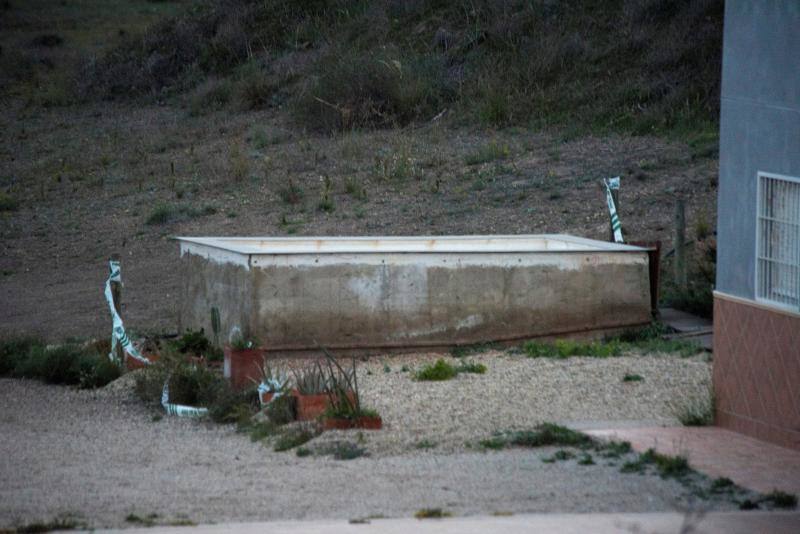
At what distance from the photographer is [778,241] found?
959 cm

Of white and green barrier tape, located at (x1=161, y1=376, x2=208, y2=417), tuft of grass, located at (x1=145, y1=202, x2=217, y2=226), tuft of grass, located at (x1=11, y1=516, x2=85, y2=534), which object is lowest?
white and green barrier tape, located at (x1=161, y1=376, x2=208, y2=417)

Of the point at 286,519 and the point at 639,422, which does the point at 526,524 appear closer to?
the point at 286,519

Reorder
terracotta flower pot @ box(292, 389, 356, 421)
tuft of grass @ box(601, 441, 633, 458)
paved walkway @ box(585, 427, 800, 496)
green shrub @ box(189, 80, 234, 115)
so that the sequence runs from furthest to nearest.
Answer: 1. green shrub @ box(189, 80, 234, 115)
2. terracotta flower pot @ box(292, 389, 356, 421)
3. tuft of grass @ box(601, 441, 633, 458)
4. paved walkway @ box(585, 427, 800, 496)

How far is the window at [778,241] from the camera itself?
939 cm

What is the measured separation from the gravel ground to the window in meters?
1.56

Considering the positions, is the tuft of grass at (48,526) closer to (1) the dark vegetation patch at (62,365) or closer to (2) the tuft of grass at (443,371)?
(2) the tuft of grass at (443,371)

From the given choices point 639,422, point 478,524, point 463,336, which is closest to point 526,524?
point 478,524

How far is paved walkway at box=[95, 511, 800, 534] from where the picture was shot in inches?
271

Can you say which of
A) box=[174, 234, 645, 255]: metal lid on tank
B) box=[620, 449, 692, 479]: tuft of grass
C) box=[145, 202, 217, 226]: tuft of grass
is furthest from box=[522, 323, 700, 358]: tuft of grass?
box=[145, 202, 217, 226]: tuft of grass

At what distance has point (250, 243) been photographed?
15789 millimetres

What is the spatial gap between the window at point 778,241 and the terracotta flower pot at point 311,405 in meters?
3.31

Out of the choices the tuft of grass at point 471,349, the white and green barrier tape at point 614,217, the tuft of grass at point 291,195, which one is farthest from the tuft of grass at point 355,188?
the tuft of grass at point 471,349

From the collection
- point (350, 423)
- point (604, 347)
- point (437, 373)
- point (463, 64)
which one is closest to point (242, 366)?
point (437, 373)

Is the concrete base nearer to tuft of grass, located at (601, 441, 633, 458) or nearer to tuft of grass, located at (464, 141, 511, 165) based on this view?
tuft of grass, located at (601, 441, 633, 458)
